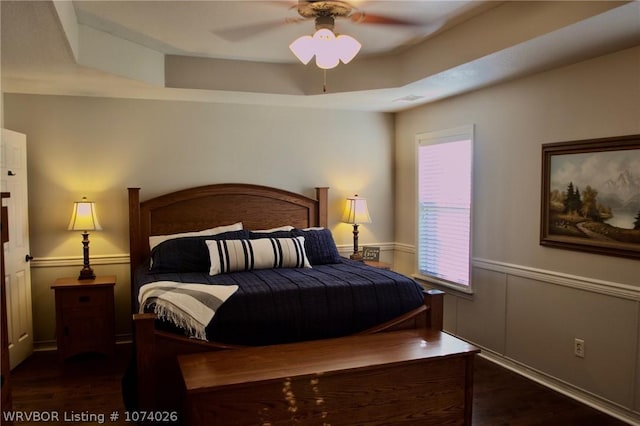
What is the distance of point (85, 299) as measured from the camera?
12.3 ft

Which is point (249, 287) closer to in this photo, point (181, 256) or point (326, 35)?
point (181, 256)

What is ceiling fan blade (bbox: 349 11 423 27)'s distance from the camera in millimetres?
2980

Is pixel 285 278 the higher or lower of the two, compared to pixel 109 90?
lower

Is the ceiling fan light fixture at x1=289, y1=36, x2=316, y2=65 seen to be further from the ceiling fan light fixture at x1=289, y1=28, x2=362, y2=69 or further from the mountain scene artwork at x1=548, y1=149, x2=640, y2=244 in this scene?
the mountain scene artwork at x1=548, y1=149, x2=640, y2=244

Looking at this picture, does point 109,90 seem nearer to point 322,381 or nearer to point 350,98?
point 350,98

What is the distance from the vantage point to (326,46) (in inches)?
107

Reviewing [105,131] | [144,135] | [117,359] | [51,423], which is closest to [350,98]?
[144,135]

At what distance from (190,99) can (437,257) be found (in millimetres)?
2817

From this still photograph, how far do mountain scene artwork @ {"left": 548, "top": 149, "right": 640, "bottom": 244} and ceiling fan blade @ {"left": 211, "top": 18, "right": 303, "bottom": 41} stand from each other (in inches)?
83.5

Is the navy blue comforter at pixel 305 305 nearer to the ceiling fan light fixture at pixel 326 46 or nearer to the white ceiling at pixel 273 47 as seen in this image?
the ceiling fan light fixture at pixel 326 46

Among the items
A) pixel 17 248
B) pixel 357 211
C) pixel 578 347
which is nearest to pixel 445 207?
pixel 357 211

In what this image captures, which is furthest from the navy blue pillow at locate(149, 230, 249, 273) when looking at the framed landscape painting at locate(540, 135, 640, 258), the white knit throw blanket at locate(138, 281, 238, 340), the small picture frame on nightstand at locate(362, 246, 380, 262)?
the framed landscape painting at locate(540, 135, 640, 258)

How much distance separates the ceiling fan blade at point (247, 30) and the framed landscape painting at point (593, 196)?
2078 mm

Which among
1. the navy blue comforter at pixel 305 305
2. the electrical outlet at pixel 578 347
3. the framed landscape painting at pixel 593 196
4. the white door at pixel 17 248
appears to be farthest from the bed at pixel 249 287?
the framed landscape painting at pixel 593 196
